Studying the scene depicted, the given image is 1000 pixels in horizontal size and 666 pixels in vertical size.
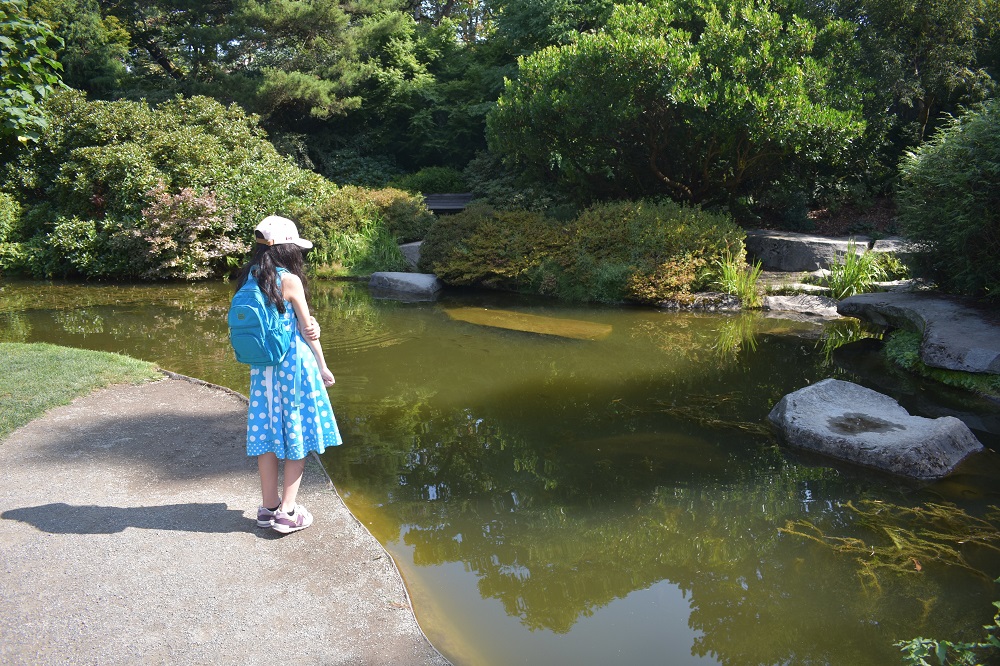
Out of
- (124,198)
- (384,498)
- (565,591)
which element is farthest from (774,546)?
(124,198)

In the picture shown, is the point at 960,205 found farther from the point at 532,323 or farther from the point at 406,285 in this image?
the point at 406,285

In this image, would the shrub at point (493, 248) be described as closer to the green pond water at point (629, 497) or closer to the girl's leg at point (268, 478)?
the green pond water at point (629, 497)

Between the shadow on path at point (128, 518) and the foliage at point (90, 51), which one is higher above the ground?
the foliage at point (90, 51)

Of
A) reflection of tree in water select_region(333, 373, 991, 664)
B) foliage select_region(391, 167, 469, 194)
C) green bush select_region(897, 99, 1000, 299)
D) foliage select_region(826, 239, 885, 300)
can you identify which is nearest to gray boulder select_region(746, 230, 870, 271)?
foliage select_region(826, 239, 885, 300)

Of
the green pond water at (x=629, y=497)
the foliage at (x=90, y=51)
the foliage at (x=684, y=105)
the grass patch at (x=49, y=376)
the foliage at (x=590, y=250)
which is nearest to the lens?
the green pond water at (x=629, y=497)

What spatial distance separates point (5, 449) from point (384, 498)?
96.2 inches

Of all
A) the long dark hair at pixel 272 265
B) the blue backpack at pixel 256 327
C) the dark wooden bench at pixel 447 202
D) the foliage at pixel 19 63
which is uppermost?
the foliage at pixel 19 63

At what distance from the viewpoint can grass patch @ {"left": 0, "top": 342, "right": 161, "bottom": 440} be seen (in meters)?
5.35

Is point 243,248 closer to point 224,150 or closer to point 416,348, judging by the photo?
point 224,150

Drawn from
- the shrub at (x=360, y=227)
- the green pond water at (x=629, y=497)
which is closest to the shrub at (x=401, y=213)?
the shrub at (x=360, y=227)

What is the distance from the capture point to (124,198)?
13.0m

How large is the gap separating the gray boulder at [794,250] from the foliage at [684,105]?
4.26 feet

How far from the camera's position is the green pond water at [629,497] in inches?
132

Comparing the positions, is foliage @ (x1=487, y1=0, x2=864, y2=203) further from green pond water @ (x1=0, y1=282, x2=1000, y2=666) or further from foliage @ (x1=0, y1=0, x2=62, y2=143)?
foliage @ (x1=0, y1=0, x2=62, y2=143)
